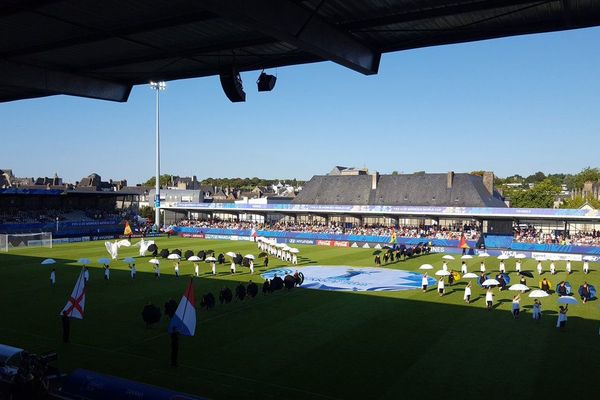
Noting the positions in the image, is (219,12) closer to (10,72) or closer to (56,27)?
(56,27)

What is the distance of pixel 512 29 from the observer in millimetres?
11773

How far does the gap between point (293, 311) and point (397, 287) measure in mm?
10454

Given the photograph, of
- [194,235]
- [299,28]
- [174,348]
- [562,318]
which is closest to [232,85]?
[299,28]

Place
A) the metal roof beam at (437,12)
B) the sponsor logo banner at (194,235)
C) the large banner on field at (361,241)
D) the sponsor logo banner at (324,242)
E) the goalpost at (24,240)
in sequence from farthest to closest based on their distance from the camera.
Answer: the sponsor logo banner at (194,235), the sponsor logo banner at (324,242), the goalpost at (24,240), the large banner on field at (361,241), the metal roof beam at (437,12)

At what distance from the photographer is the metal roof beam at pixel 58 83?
15119mm

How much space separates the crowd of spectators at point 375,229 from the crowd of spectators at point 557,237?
197 inches

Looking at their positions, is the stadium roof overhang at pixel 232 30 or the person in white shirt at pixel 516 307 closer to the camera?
the stadium roof overhang at pixel 232 30

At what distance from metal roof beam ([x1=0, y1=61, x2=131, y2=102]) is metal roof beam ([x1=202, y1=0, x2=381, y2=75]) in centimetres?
857

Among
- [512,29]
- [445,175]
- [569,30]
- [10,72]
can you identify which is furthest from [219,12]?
[445,175]

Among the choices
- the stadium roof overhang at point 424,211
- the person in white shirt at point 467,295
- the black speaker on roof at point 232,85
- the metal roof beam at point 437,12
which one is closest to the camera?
the metal roof beam at point 437,12

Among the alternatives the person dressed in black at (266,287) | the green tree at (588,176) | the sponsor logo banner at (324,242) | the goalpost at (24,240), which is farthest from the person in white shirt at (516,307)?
the green tree at (588,176)

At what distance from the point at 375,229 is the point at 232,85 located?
54.9 m

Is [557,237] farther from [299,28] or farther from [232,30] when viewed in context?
[299,28]

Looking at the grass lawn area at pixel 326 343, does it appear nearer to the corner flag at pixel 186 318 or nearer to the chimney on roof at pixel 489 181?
the corner flag at pixel 186 318
